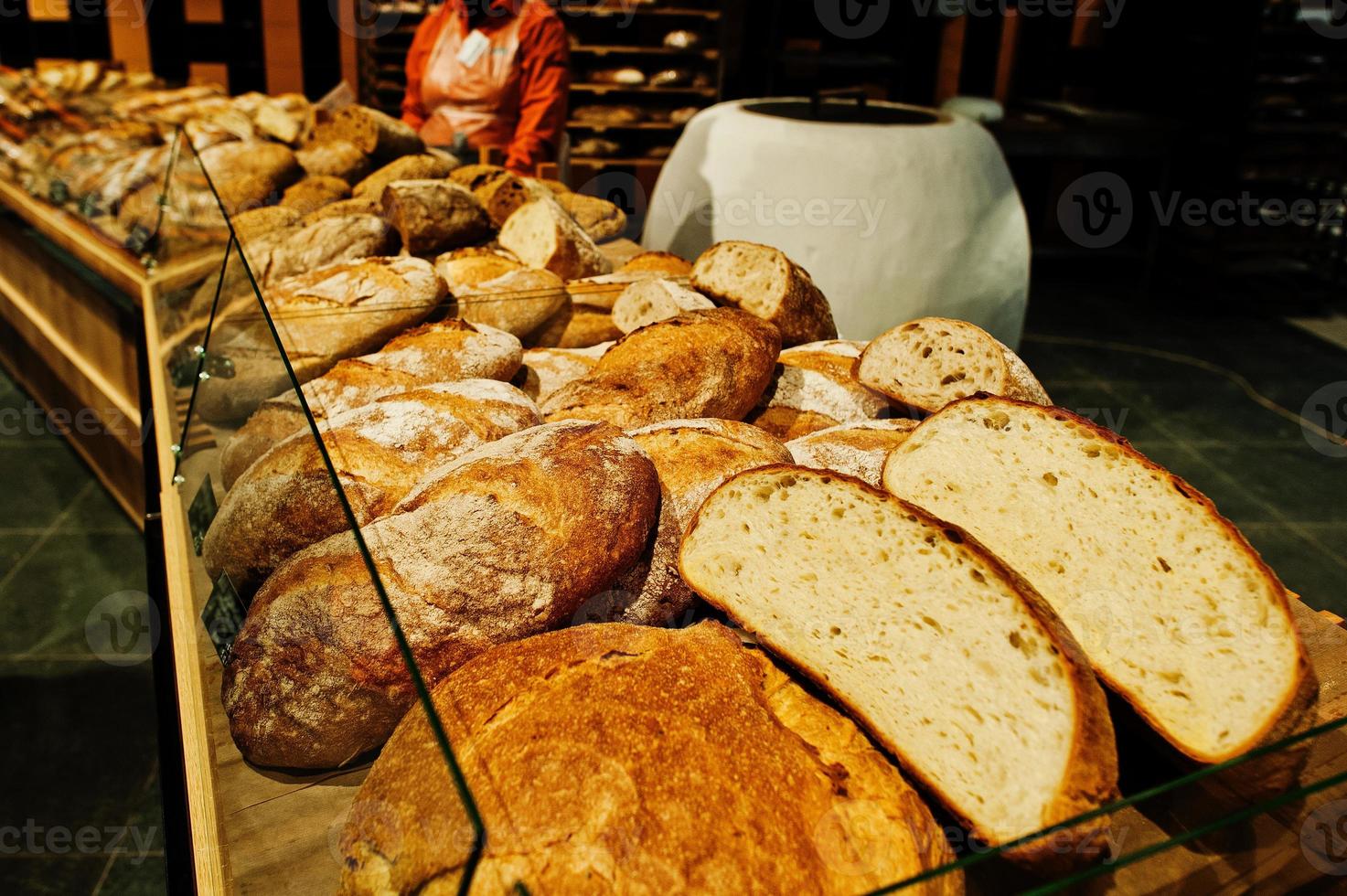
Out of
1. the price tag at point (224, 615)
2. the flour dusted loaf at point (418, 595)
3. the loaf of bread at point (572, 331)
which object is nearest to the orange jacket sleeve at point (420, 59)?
the loaf of bread at point (572, 331)

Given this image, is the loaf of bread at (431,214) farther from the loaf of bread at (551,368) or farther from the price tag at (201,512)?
the price tag at (201,512)

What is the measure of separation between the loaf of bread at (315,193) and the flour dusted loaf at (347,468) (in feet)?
4.69

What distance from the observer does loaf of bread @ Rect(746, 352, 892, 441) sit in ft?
4.70

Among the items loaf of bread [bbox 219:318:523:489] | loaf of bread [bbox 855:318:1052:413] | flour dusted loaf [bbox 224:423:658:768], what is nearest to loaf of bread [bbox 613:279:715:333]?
loaf of bread [bbox 219:318:523:489]

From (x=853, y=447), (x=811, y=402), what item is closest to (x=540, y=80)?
(x=811, y=402)

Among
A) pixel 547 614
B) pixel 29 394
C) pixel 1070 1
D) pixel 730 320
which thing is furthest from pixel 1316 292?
pixel 29 394

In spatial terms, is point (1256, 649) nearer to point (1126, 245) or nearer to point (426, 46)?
point (426, 46)

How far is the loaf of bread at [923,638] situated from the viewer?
70 centimetres

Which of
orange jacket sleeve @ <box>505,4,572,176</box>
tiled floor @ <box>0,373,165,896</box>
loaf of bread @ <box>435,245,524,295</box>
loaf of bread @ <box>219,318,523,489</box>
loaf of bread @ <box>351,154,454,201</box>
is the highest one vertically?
orange jacket sleeve @ <box>505,4,572,176</box>

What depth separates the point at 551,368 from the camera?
164 centimetres

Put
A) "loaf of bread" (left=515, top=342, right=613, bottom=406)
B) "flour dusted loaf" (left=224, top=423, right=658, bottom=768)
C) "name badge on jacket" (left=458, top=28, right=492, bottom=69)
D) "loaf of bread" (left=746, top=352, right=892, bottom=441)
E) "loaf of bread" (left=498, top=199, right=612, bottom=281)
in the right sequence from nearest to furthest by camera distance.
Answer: "flour dusted loaf" (left=224, top=423, right=658, bottom=768), "loaf of bread" (left=746, top=352, right=892, bottom=441), "loaf of bread" (left=515, top=342, right=613, bottom=406), "loaf of bread" (left=498, top=199, right=612, bottom=281), "name badge on jacket" (left=458, top=28, right=492, bottom=69)

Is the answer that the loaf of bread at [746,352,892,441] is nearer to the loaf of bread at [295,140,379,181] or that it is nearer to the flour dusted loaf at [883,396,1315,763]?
the flour dusted loaf at [883,396,1315,763]

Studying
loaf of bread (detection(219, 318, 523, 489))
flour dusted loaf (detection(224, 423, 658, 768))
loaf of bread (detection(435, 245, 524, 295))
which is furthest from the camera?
loaf of bread (detection(435, 245, 524, 295))

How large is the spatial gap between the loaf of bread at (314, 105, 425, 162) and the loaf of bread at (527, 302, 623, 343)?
1359mm
